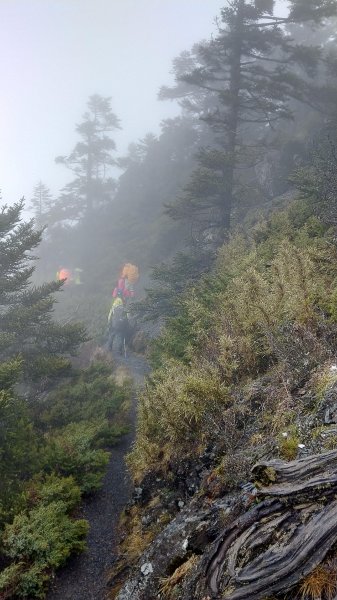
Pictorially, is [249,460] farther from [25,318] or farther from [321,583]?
[25,318]

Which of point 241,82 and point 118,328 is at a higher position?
point 241,82

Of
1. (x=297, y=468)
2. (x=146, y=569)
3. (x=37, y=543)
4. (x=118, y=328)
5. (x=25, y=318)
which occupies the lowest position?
(x=37, y=543)

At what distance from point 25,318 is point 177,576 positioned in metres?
11.7

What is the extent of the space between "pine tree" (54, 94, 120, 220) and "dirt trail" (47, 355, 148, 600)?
40.3 metres

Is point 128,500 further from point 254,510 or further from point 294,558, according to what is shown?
point 294,558

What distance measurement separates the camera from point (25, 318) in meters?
14.2

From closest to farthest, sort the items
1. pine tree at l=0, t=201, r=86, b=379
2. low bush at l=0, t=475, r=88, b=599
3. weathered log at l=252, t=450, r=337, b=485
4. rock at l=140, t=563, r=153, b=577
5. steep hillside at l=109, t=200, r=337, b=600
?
steep hillside at l=109, t=200, r=337, b=600
weathered log at l=252, t=450, r=337, b=485
rock at l=140, t=563, r=153, b=577
low bush at l=0, t=475, r=88, b=599
pine tree at l=0, t=201, r=86, b=379

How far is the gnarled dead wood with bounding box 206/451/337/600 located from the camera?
2922 millimetres

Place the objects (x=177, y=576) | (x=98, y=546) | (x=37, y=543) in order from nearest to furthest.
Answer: (x=177, y=576) < (x=37, y=543) < (x=98, y=546)

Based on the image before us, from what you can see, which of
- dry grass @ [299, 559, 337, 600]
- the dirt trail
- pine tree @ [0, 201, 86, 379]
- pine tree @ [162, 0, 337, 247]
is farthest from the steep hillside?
pine tree @ [162, 0, 337, 247]

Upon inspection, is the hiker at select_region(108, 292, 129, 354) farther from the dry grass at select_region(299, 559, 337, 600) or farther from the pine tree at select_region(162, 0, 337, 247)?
the dry grass at select_region(299, 559, 337, 600)

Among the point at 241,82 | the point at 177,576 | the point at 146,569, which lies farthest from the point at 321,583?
the point at 241,82

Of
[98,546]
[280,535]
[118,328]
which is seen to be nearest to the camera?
[280,535]

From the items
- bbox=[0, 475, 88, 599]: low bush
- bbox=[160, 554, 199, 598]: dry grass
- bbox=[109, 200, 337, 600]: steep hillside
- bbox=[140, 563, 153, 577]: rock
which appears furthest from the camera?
bbox=[0, 475, 88, 599]: low bush
